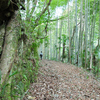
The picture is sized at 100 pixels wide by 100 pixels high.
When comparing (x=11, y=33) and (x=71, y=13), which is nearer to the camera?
(x=11, y=33)

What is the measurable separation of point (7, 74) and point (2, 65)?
178mm

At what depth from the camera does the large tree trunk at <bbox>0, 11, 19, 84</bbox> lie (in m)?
1.62

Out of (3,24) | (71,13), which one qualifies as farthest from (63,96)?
(71,13)

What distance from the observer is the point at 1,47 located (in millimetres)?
1771

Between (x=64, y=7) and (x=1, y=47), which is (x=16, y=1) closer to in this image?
(x=1, y=47)

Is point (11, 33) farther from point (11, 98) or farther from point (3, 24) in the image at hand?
point (11, 98)

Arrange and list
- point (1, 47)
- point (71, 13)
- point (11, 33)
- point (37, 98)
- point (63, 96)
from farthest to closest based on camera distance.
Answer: point (71, 13)
point (63, 96)
point (37, 98)
point (11, 33)
point (1, 47)

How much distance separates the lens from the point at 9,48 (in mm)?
1810

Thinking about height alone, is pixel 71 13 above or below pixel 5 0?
above

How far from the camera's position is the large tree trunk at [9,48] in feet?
5.33

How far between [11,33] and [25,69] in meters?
1.06

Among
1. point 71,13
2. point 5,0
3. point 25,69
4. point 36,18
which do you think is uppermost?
point 71,13

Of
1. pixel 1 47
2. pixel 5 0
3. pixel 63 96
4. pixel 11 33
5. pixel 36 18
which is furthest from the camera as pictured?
pixel 36 18

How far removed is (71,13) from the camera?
8977mm
